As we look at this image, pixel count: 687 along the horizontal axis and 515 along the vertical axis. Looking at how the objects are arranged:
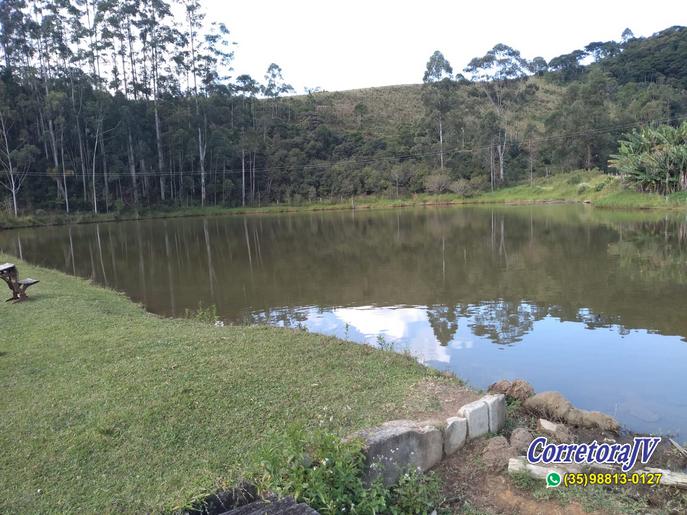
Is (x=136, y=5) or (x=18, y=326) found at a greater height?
(x=136, y=5)

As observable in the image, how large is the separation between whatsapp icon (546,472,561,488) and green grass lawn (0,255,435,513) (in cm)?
126

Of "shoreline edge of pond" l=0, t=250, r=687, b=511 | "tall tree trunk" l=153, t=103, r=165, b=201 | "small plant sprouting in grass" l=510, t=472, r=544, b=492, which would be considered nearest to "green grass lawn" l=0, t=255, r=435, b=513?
"shoreline edge of pond" l=0, t=250, r=687, b=511

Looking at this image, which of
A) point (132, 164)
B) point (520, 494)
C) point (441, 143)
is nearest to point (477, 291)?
point (520, 494)

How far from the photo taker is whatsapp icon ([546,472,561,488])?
3.46 meters

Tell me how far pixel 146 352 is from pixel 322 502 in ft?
11.8

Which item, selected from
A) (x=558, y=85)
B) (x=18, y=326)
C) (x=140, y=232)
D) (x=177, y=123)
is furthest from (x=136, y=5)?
(x=558, y=85)

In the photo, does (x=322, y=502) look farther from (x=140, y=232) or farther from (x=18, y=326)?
(x=140, y=232)

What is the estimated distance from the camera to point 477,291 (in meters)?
10.9

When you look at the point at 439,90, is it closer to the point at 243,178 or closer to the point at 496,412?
the point at 243,178

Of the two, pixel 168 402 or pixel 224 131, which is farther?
pixel 224 131

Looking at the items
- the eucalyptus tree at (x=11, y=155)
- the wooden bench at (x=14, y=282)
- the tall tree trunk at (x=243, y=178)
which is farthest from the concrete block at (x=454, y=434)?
the tall tree trunk at (x=243, y=178)

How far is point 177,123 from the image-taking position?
136ft

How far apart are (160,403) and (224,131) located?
4362cm

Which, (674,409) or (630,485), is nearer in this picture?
(630,485)
